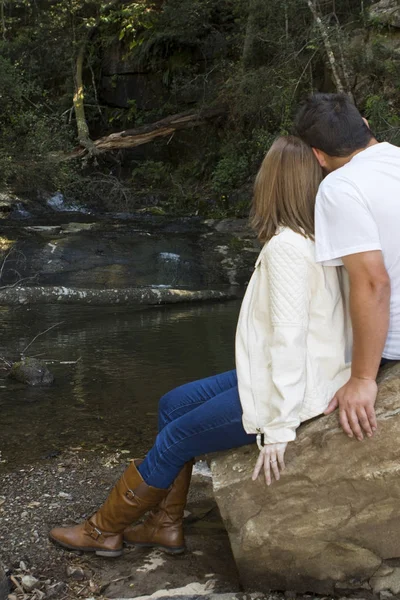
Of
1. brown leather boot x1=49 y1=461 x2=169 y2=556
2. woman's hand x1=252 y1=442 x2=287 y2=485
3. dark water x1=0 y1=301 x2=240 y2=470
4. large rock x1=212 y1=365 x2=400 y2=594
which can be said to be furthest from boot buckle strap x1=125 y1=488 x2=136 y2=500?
dark water x1=0 y1=301 x2=240 y2=470

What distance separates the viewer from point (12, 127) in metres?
18.2

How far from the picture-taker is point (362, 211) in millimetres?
2176

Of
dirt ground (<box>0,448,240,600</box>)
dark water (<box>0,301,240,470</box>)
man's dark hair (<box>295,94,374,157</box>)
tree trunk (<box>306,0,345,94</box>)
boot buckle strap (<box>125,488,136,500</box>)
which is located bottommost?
dark water (<box>0,301,240,470</box>)

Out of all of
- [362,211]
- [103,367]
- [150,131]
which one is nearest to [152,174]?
[150,131]

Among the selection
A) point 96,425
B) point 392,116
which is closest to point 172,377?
point 96,425

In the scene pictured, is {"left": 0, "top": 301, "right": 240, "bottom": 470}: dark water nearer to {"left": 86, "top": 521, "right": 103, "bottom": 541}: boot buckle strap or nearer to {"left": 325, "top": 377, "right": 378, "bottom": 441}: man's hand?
{"left": 86, "top": 521, "right": 103, "bottom": 541}: boot buckle strap

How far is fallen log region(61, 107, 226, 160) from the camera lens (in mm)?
17656

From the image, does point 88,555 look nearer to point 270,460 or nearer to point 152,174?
point 270,460

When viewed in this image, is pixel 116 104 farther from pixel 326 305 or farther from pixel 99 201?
pixel 326 305

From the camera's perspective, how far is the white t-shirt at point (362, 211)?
2178 mm

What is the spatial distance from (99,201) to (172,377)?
11.5 meters

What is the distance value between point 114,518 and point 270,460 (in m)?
0.79

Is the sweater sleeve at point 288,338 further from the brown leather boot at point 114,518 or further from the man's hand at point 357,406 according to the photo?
the brown leather boot at point 114,518

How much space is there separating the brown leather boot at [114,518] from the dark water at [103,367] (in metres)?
1.57
